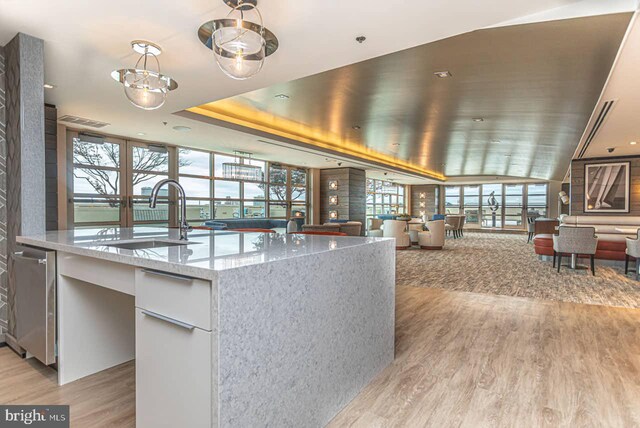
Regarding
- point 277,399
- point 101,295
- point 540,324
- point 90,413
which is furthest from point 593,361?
point 101,295

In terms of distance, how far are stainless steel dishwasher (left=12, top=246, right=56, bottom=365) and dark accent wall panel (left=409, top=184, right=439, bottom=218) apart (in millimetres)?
17615

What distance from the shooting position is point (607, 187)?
832cm

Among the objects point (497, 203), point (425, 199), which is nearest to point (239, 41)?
point (425, 199)

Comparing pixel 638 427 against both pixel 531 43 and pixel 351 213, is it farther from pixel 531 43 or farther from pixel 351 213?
pixel 351 213

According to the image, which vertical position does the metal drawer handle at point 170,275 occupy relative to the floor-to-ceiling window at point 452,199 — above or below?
below

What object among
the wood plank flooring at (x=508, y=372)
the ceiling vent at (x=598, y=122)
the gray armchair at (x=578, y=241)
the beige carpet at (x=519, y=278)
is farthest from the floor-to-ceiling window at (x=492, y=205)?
the wood plank flooring at (x=508, y=372)

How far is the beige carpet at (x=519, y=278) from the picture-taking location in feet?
15.4

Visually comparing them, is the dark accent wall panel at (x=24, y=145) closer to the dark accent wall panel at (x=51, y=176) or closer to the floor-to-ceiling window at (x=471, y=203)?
the dark accent wall panel at (x=51, y=176)

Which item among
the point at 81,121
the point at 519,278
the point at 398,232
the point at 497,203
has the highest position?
the point at 81,121

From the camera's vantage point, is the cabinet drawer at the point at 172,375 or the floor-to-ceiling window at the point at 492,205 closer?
the cabinet drawer at the point at 172,375

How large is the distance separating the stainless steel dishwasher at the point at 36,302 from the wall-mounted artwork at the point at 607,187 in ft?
34.5

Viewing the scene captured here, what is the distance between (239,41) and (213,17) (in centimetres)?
44

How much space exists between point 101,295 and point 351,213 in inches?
361

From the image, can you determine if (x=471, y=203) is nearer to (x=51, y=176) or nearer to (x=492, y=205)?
(x=492, y=205)
